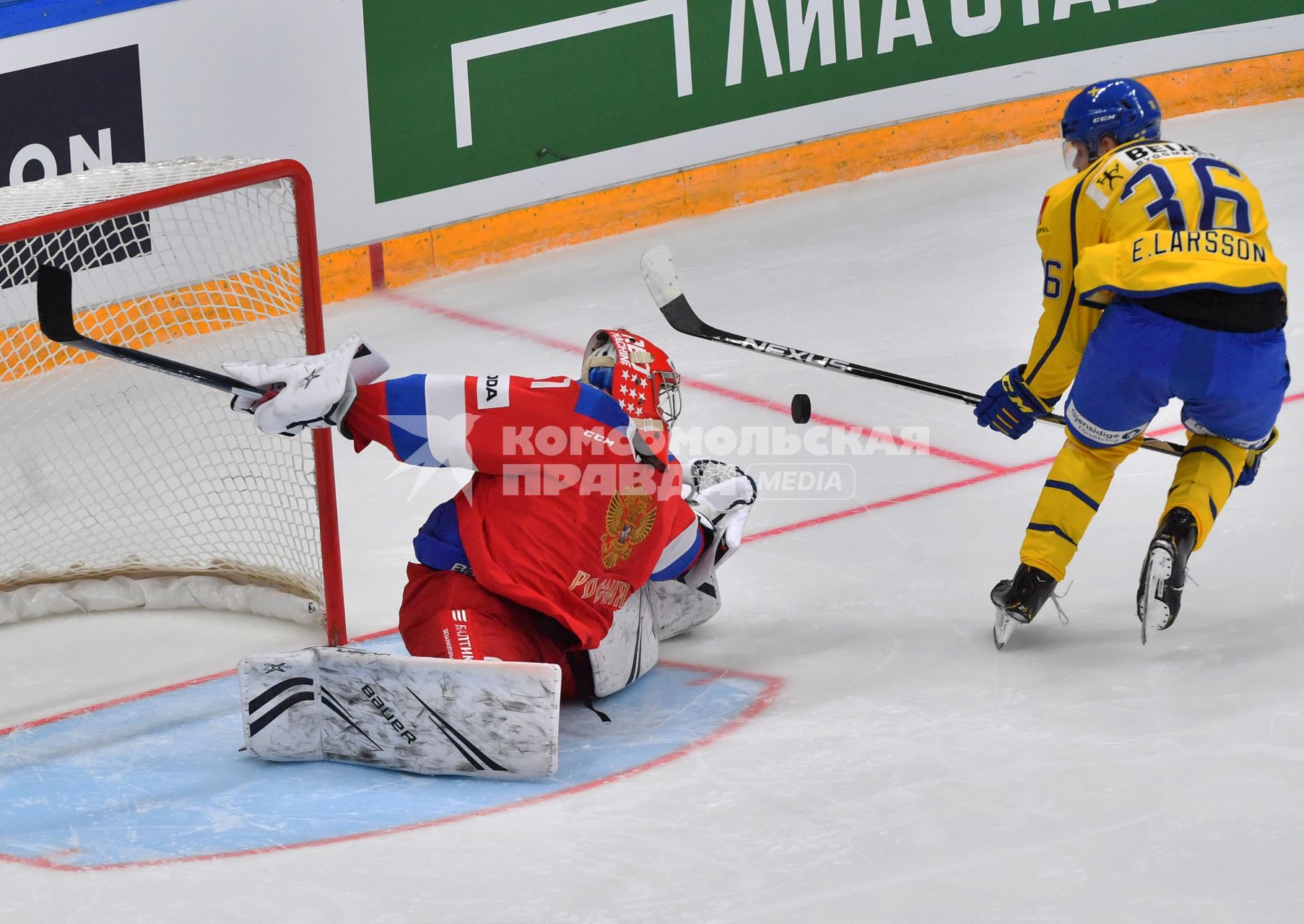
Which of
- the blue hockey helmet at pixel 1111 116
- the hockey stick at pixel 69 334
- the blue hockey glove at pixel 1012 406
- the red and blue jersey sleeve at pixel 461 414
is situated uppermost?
the blue hockey helmet at pixel 1111 116

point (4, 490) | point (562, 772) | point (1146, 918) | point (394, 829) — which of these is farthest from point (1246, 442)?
point (4, 490)

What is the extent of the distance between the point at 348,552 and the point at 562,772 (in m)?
1.39

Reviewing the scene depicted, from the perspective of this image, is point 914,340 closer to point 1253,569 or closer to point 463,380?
point 1253,569

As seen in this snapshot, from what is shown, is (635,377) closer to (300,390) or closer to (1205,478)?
(300,390)

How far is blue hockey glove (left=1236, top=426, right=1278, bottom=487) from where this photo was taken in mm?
3703

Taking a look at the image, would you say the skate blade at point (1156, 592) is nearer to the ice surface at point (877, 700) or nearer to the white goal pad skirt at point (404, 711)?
the ice surface at point (877, 700)

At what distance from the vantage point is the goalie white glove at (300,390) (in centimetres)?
305

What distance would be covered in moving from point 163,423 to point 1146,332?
100 inches

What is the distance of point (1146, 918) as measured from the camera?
2.64m

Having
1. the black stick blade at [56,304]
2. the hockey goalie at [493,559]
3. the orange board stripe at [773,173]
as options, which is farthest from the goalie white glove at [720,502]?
the orange board stripe at [773,173]

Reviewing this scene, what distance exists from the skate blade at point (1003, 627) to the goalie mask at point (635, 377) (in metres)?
0.81

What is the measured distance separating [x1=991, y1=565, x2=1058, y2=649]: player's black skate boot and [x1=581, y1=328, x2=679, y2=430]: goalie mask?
783 millimetres

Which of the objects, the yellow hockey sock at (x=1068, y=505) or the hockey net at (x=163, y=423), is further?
the hockey net at (x=163, y=423)

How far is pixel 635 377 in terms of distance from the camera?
130 inches
